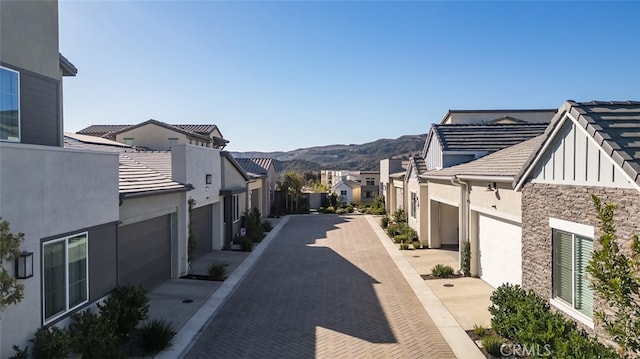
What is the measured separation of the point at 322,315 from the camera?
1232 centimetres

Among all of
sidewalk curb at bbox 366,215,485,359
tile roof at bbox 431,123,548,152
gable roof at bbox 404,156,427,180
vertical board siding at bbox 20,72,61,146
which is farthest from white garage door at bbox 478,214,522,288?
vertical board siding at bbox 20,72,61,146

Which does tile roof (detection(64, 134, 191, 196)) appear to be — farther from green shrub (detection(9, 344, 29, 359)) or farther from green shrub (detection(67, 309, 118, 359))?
green shrub (detection(9, 344, 29, 359))

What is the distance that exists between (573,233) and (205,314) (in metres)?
9.35

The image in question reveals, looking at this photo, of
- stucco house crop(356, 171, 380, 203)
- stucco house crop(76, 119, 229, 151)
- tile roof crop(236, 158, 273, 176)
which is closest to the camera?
stucco house crop(76, 119, 229, 151)

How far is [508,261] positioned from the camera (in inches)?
526

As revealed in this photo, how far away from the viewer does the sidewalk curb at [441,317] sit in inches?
382

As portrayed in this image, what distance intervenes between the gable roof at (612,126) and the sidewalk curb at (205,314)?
30.2 feet

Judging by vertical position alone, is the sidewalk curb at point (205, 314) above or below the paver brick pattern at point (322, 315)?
above

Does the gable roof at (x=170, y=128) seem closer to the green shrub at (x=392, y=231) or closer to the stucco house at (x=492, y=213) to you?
the green shrub at (x=392, y=231)

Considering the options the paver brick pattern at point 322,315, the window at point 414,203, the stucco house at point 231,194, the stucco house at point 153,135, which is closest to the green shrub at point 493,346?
the paver brick pattern at point 322,315

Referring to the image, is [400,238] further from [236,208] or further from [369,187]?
[369,187]

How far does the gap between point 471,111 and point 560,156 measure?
2893cm

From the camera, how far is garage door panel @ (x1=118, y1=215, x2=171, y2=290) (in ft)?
40.8

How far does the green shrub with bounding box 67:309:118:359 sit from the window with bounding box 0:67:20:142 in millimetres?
3813
